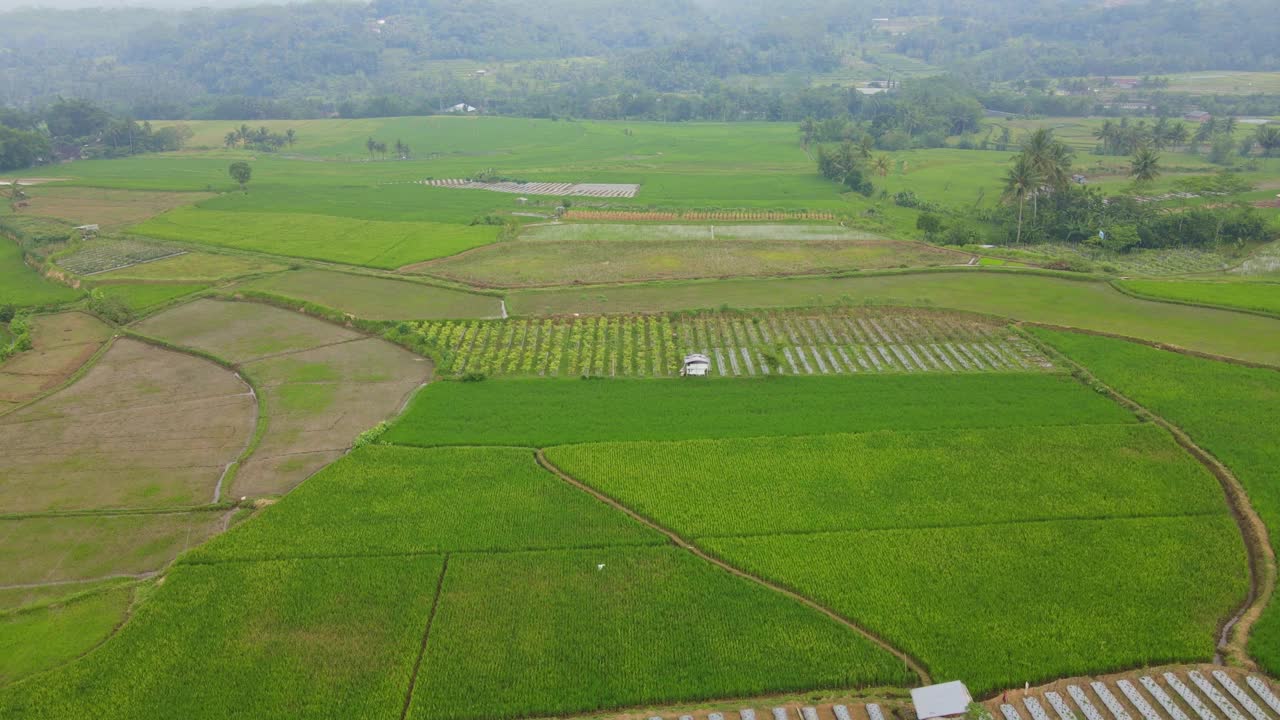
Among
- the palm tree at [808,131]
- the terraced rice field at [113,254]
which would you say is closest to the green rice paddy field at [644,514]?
the terraced rice field at [113,254]

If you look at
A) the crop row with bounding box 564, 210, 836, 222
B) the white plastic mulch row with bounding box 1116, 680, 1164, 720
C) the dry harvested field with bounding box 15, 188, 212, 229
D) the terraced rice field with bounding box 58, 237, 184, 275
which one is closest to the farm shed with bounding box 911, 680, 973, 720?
the white plastic mulch row with bounding box 1116, 680, 1164, 720

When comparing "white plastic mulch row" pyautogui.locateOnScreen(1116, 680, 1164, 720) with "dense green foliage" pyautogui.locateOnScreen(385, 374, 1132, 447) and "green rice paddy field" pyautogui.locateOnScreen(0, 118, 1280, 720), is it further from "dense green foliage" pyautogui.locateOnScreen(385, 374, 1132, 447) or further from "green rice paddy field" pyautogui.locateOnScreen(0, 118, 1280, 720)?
"dense green foliage" pyautogui.locateOnScreen(385, 374, 1132, 447)

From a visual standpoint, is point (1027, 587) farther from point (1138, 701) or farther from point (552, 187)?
point (552, 187)

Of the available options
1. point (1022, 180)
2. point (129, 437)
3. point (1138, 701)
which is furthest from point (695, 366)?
point (1022, 180)

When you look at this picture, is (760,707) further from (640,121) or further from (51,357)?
(640,121)

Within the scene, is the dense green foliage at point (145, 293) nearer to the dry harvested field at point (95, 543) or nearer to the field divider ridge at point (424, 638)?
the dry harvested field at point (95, 543)

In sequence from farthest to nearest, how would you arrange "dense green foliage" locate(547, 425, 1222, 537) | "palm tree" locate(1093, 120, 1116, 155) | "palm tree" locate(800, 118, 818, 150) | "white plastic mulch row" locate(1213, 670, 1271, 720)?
"palm tree" locate(800, 118, 818, 150) < "palm tree" locate(1093, 120, 1116, 155) < "dense green foliage" locate(547, 425, 1222, 537) < "white plastic mulch row" locate(1213, 670, 1271, 720)
